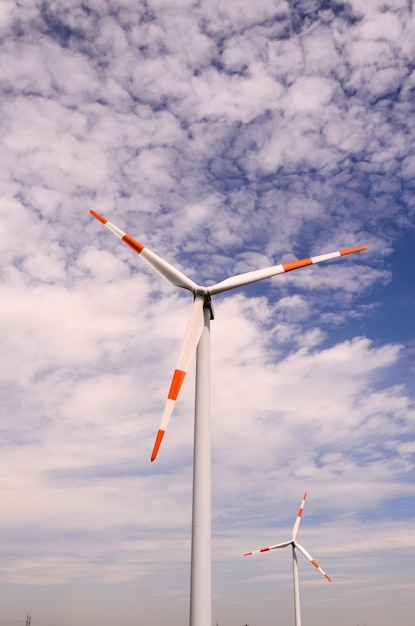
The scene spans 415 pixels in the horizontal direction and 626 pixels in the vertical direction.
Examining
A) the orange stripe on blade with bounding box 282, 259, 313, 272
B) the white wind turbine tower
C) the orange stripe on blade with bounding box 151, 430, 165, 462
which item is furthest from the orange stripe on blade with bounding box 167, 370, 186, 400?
the orange stripe on blade with bounding box 282, 259, 313, 272

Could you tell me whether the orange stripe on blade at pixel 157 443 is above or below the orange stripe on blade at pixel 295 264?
below

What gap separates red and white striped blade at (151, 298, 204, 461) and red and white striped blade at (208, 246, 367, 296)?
184cm

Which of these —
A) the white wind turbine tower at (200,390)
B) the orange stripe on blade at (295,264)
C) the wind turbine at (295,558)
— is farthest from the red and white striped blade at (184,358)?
the wind turbine at (295,558)

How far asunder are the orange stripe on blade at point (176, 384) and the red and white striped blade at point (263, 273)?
20.1ft

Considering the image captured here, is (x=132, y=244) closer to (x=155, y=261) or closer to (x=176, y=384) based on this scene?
(x=155, y=261)

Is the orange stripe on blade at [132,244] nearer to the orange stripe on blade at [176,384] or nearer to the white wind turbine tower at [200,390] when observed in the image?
the white wind turbine tower at [200,390]

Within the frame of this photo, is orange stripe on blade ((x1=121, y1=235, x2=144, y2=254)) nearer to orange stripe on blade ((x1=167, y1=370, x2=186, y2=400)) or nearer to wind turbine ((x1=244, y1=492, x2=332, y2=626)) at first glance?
orange stripe on blade ((x1=167, y1=370, x2=186, y2=400))

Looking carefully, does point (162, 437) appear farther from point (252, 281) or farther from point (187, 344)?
point (252, 281)

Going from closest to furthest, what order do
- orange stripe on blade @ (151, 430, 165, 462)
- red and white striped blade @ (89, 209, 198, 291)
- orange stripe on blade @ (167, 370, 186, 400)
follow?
orange stripe on blade @ (151, 430, 165, 462) < orange stripe on blade @ (167, 370, 186, 400) < red and white striped blade @ (89, 209, 198, 291)

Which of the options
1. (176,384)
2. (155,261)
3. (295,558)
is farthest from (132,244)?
(295,558)

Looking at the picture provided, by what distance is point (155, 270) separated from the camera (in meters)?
35.6

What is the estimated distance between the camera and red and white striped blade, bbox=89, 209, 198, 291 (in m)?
34.6

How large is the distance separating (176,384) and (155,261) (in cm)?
898

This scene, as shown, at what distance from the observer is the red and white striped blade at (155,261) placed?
113ft
